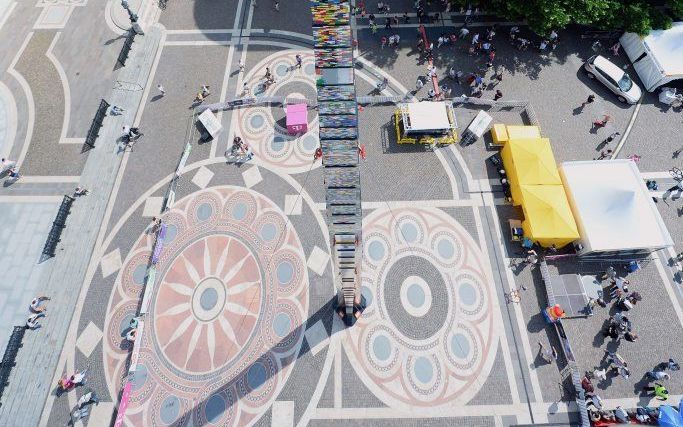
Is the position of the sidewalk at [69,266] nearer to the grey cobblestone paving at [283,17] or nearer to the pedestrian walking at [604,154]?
the grey cobblestone paving at [283,17]

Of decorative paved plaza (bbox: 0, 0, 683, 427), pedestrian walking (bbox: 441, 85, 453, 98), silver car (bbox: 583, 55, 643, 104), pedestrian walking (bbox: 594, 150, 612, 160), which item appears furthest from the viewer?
pedestrian walking (bbox: 441, 85, 453, 98)

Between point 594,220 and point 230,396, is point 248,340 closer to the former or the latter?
point 230,396

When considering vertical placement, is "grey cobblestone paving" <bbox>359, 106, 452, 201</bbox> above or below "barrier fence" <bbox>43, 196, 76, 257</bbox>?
above

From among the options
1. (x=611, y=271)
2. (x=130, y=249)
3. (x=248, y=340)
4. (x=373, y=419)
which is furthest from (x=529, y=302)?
(x=130, y=249)

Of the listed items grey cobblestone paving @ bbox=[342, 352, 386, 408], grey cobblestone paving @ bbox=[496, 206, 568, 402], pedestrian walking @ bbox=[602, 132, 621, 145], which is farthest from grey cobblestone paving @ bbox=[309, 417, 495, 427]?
pedestrian walking @ bbox=[602, 132, 621, 145]

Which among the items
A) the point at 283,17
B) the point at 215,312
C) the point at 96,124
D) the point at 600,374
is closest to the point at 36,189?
the point at 96,124

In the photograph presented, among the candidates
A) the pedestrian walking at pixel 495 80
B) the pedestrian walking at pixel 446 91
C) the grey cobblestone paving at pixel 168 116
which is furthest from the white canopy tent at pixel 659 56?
the grey cobblestone paving at pixel 168 116

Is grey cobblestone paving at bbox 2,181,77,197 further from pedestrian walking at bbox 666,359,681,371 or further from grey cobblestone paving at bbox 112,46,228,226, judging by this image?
pedestrian walking at bbox 666,359,681,371

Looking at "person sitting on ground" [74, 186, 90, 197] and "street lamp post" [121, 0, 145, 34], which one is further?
"street lamp post" [121, 0, 145, 34]
